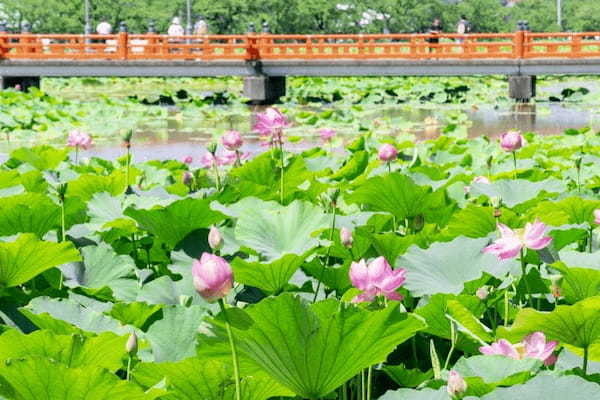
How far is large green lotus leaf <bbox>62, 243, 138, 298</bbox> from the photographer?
1794 mm

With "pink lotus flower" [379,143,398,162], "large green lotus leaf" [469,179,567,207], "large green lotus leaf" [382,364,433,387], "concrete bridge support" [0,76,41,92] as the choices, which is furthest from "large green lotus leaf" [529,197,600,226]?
"concrete bridge support" [0,76,41,92]

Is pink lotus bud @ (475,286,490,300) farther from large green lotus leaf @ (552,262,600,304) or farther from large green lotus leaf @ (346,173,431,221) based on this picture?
large green lotus leaf @ (346,173,431,221)

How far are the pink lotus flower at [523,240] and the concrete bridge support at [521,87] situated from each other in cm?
1488

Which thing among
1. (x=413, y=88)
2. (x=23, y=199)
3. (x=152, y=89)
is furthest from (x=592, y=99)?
(x=23, y=199)

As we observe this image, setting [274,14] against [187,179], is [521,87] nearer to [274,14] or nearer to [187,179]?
[187,179]

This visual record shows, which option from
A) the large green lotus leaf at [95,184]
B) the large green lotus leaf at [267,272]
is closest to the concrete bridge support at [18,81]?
the large green lotus leaf at [95,184]

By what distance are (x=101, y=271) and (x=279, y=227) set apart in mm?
332

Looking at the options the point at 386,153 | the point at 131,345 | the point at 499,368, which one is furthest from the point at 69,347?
the point at 386,153

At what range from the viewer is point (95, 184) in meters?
2.71

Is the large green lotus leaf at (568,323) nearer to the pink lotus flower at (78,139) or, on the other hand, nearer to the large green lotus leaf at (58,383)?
the large green lotus leaf at (58,383)

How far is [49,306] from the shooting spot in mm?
1463

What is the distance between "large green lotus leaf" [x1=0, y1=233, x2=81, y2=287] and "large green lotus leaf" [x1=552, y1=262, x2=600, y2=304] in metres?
0.75

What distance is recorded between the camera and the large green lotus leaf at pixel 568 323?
4.08 feet

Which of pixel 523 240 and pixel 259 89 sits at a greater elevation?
pixel 523 240
